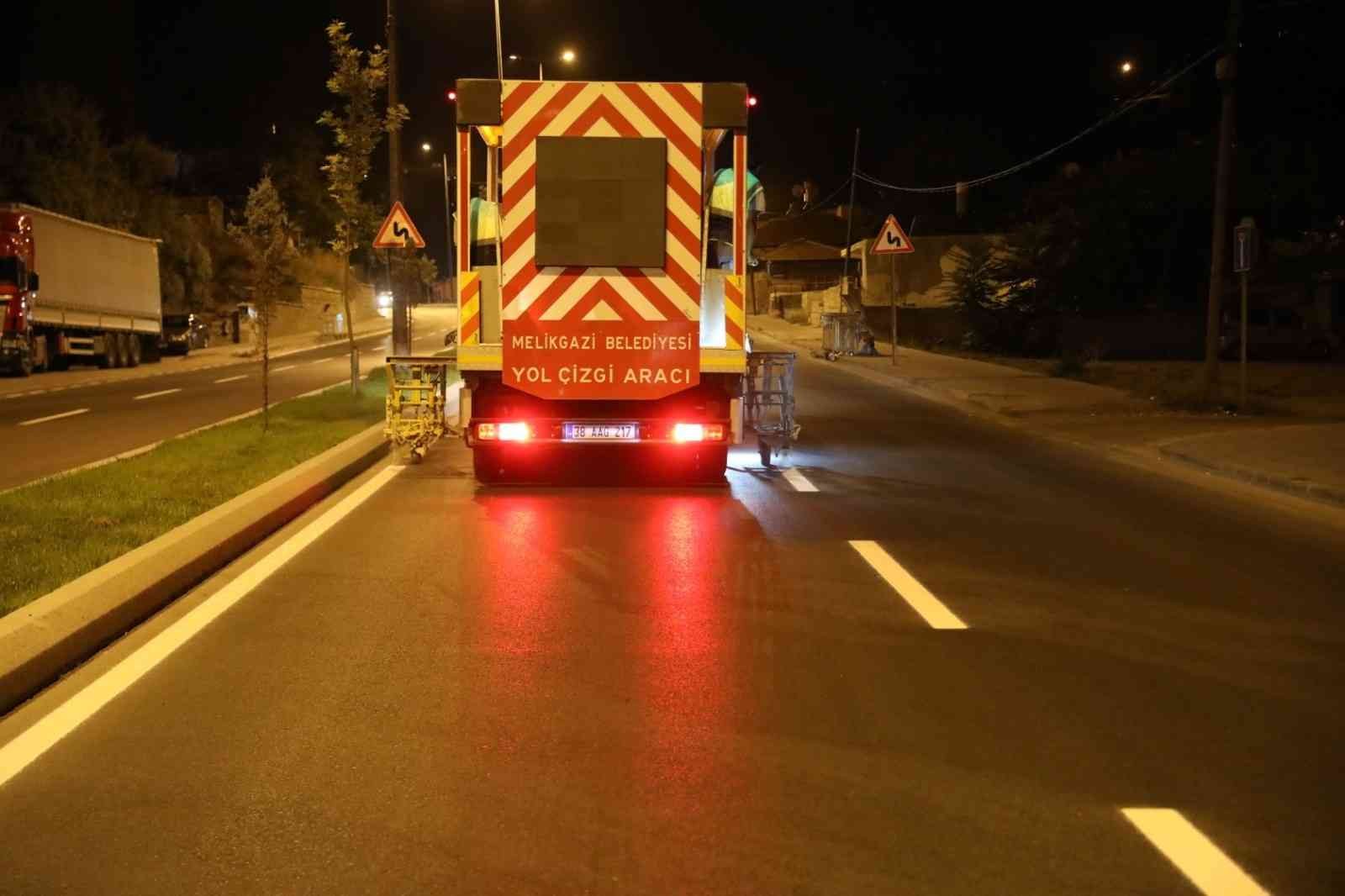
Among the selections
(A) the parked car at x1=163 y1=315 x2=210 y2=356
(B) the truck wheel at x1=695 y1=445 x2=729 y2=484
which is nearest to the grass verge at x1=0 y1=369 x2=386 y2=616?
(B) the truck wheel at x1=695 y1=445 x2=729 y2=484

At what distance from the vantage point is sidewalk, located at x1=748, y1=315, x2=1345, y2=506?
14.3 meters

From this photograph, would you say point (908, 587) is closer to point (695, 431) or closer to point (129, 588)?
point (695, 431)

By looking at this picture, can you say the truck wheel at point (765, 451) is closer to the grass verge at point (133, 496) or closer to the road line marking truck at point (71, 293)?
the grass verge at point (133, 496)

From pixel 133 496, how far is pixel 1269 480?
10299mm

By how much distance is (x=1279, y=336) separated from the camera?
4069 centimetres

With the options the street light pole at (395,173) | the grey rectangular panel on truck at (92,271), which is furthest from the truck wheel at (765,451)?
the grey rectangular panel on truck at (92,271)

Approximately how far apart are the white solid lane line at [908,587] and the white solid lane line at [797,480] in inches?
122

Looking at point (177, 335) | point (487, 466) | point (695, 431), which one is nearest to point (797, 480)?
Answer: point (695, 431)

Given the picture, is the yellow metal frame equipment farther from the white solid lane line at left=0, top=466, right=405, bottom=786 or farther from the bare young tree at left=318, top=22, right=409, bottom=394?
the bare young tree at left=318, top=22, right=409, bottom=394

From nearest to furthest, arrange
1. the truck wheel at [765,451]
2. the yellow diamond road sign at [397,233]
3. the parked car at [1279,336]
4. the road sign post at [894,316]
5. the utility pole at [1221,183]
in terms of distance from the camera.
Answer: the truck wheel at [765,451]
the utility pole at [1221,183]
the yellow diamond road sign at [397,233]
the road sign post at [894,316]
the parked car at [1279,336]

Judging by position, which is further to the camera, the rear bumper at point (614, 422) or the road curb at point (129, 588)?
the rear bumper at point (614, 422)

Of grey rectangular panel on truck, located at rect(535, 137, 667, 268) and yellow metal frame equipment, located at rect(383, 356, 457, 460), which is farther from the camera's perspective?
yellow metal frame equipment, located at rect(383, 356, 457, 460)

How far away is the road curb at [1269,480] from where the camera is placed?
Answer: 12867 millimetres

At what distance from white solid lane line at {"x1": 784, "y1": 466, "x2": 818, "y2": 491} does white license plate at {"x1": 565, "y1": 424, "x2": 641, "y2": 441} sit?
6.14 ft
